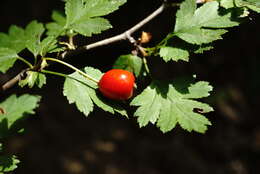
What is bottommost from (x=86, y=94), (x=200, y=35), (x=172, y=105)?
(x=172, y=105)

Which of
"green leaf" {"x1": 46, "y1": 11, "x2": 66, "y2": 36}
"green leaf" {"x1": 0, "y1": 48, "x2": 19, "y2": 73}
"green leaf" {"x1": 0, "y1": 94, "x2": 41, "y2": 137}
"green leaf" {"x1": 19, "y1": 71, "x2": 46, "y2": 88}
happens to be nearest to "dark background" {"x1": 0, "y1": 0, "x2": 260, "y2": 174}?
"green leaf" {"x1": 46, "y1": 11, "x2": 66, "y2": 36}

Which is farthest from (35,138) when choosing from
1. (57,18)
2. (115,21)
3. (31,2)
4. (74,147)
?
(57,18)

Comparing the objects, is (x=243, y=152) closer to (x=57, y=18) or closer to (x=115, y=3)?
(x=57, y=18)

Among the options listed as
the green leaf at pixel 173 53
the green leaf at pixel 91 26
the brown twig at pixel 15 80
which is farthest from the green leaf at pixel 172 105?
the brown twig at pixel 15 80

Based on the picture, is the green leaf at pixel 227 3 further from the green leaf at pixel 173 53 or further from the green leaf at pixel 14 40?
the green leaf at pixel 14 40

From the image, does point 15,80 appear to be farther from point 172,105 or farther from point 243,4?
point 243,4

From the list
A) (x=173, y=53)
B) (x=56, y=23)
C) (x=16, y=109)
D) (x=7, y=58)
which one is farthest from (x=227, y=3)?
(x=16, y=109)

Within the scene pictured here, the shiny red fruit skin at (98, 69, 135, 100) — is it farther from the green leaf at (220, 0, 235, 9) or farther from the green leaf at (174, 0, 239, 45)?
the green leaf at (220, 0, 235, 9)
